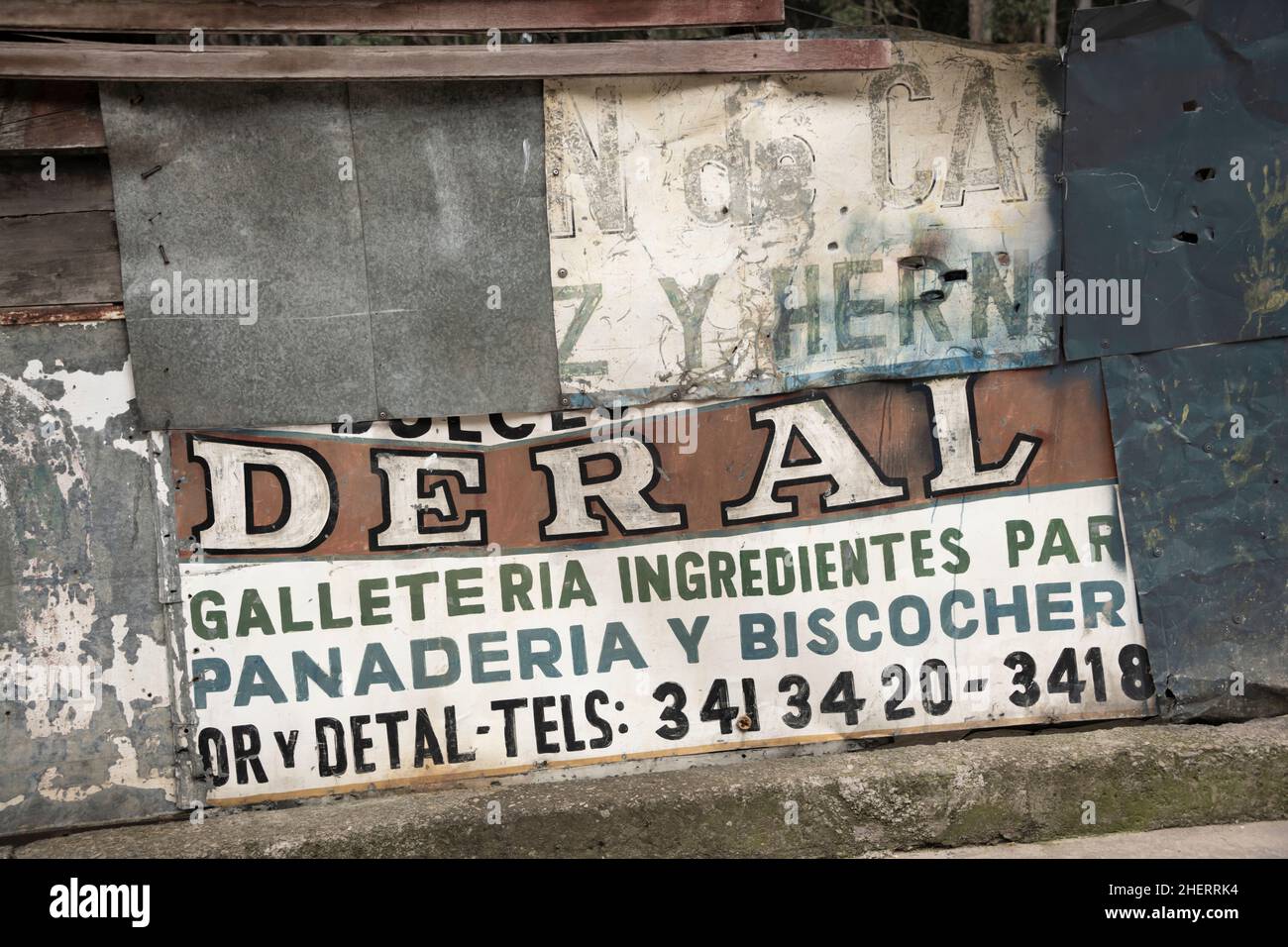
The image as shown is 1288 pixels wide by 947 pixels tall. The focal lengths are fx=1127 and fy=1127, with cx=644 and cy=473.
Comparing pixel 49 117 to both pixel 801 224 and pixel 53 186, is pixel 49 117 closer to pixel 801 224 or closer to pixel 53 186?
pixel 53 186

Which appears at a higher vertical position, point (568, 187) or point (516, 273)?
point (568, 187)

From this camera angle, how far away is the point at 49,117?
4.14m

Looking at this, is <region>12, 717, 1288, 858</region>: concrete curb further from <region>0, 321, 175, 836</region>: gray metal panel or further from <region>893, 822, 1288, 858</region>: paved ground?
<region>0, 321, 175, 836</region>: gray metal panel

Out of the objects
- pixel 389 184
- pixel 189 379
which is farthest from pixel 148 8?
pixel 189 379

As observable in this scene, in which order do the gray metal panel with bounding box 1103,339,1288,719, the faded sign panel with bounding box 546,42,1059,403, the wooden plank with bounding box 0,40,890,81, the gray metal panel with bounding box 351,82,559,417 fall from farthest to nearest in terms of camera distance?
the gray metal panel with bounding box 1103,339,1288,719
the faded sign panel with bounding box 546,42,1059,403
the gray metal panel with bounding box 351,82,559,417
the wooden plank with bounding box 0,40,890,81

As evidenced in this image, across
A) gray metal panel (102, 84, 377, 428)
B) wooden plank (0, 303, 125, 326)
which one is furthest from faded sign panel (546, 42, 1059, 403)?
Answer: wooden plank (0, 303, 125, 326)

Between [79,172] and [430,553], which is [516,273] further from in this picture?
[79,172]

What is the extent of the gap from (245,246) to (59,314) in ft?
2.45

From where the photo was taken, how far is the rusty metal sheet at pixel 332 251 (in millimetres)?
4250

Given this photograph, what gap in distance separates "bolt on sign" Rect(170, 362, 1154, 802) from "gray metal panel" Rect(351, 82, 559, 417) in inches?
8.5

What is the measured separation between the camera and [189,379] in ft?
14.1

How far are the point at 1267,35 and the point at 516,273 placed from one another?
313cm

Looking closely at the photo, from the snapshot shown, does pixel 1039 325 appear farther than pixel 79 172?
Yes

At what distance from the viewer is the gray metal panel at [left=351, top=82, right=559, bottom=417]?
4.34 meters
